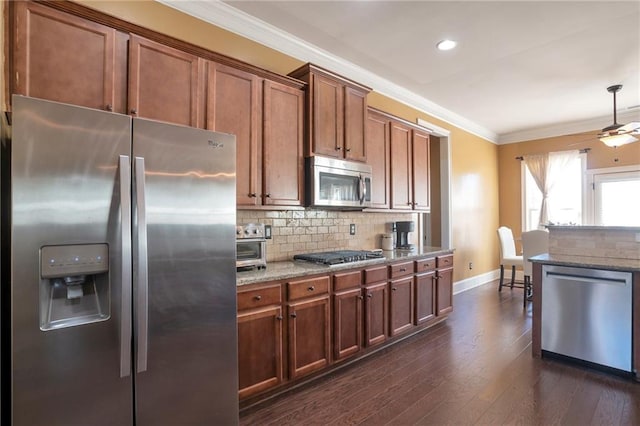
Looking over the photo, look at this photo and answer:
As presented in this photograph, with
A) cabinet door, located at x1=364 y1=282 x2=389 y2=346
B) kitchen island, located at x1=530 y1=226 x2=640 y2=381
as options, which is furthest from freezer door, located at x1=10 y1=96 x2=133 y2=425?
kitchen island, located at x1=530 y1=226 x2=640 y2=381

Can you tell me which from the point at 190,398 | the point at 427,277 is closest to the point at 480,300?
the point at 427,277

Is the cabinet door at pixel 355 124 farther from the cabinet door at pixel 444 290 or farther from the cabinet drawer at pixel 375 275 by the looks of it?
the cabinet door at pixel 444 290

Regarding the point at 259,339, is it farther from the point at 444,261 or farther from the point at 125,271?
the point at 444,261

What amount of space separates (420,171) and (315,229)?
5.75 feet

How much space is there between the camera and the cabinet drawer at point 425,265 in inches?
138

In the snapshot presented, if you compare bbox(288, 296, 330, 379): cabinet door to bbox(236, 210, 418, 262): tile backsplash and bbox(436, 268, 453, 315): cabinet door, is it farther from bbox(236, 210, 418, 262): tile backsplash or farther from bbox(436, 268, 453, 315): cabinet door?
bbox(436, 268, 453, 315): cabinet door

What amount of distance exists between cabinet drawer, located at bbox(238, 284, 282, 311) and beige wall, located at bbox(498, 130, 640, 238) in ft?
19.6

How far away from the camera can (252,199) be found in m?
2.49

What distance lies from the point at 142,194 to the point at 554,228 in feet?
11.5

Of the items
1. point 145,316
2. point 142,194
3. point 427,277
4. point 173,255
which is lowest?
point 427,277

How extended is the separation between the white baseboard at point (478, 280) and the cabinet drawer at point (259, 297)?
13.1 ft

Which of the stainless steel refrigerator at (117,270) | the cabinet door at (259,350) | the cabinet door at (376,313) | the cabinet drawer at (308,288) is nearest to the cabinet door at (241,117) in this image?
the stainless steel refrigerator at (117,270)

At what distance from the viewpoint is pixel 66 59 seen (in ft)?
5.67

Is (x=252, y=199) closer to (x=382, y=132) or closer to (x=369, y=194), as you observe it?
(x=369, y=194)
